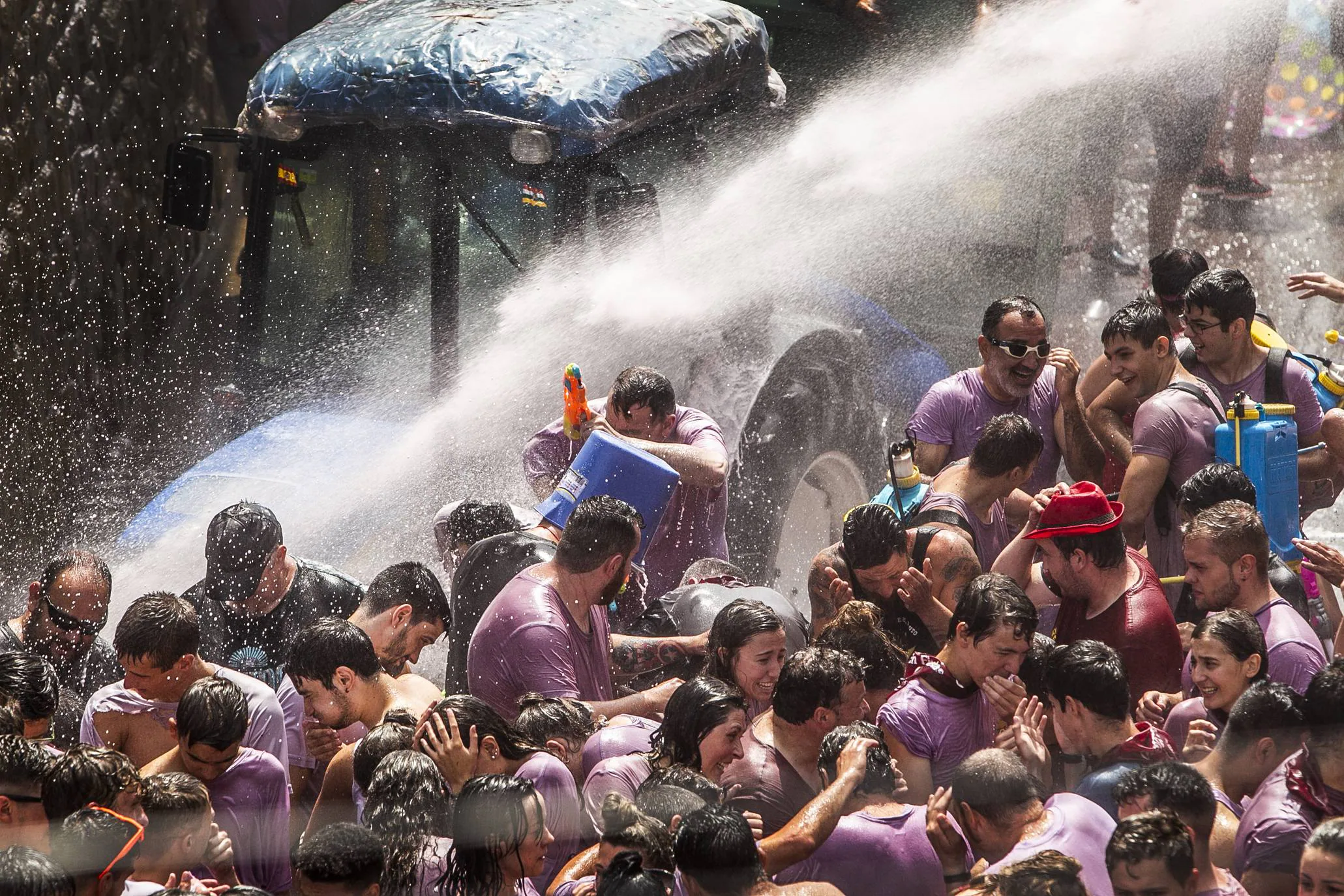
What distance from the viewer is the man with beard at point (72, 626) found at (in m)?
5.13

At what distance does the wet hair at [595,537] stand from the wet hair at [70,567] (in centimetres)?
162

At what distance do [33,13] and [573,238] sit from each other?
238 inches

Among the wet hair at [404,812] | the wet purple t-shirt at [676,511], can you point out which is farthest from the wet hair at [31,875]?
the wet purple t-shirt at [676,511]

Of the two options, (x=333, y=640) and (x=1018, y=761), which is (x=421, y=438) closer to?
(x=333, y=640)

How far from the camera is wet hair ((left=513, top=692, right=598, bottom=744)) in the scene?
4008 mm

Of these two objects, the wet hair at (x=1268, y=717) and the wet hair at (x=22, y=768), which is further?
the wet hair at (x=1268, y=717)

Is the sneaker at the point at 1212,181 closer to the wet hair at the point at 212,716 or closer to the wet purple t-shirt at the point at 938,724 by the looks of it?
the wet purple t-shirt at the point at 938,724

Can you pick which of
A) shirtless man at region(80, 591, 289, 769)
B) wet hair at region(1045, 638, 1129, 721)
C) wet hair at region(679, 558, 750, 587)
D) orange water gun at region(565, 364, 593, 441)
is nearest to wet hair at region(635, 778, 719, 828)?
wet hair at region(1045, 638, 1129, 721)

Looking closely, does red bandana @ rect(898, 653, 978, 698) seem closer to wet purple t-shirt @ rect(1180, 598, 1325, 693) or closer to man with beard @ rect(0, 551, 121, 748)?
wet purple t-shirt @ rect(1180, 598, 1325, 693)

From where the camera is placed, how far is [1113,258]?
971 centimetres

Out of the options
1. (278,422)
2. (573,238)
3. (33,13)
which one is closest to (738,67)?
(573,238)

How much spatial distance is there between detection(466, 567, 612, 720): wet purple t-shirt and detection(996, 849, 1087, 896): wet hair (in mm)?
1704

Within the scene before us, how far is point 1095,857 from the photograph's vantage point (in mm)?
3348

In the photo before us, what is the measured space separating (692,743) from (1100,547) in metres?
1.44
